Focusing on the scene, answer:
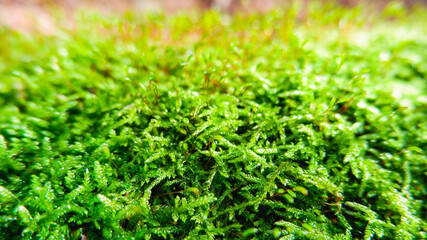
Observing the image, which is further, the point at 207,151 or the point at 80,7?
the point at 80,7

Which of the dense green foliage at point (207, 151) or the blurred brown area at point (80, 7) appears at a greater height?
the blurred brown area at point (80, 7)

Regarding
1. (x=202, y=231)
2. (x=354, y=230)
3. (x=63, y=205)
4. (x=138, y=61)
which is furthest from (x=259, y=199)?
(x=138, y=61)

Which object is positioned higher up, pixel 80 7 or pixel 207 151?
pixel 80 7

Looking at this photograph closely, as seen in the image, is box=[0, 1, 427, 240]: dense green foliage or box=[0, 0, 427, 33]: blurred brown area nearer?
box=[0, 1, 427, 240]: dense green foliage

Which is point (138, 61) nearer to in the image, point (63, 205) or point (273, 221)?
point (63, 205)

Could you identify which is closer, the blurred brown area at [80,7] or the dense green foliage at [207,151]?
the dense green foliage at [207,151]
